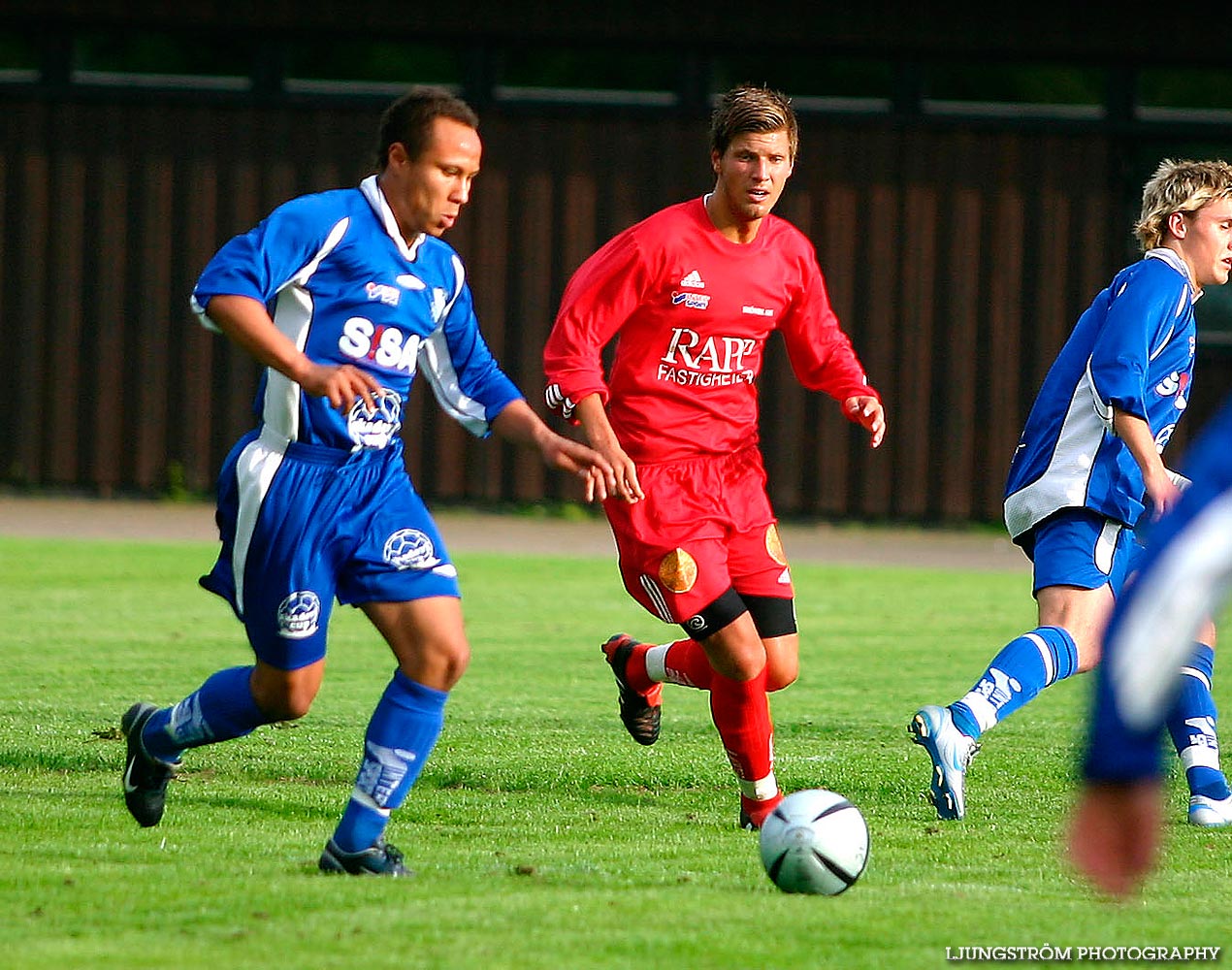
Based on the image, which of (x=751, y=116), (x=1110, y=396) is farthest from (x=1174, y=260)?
(x=751, y=116)

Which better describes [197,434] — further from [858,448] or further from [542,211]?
[858,448]

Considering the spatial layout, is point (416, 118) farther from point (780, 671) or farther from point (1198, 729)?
point (1198, 729)

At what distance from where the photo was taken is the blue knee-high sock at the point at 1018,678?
557 cm

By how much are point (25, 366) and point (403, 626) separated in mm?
13602

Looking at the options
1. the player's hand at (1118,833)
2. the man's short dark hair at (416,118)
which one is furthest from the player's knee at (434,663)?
the player's hand at (1118,833)

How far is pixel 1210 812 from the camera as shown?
223 inches

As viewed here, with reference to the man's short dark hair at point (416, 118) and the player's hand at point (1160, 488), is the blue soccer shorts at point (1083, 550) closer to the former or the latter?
the player's hand at point (1160, 488)

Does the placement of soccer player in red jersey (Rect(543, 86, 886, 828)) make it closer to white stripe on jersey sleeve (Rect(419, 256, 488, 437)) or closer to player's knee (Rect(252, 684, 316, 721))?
white stripe on jersey sleeve (Rect(419, 256, 488, 437))

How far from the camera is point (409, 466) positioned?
17312 millimetres

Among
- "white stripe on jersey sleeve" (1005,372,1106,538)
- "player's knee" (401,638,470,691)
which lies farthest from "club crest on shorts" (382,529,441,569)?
"white stripe on jersey sleeve" (1005,372,1106,538)

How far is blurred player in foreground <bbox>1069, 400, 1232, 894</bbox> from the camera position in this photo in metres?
2.66

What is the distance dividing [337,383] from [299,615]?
66 centimetres

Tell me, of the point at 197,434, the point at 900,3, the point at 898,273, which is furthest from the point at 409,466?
the point at 900,3

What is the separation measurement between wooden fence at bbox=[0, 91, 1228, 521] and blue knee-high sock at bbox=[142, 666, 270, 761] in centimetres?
1212
